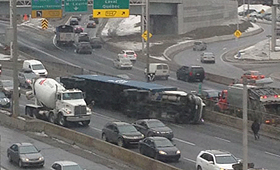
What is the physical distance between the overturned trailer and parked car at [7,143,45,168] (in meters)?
14.3

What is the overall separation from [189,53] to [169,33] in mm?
12466

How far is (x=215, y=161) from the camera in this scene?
32.5m

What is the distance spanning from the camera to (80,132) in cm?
4462

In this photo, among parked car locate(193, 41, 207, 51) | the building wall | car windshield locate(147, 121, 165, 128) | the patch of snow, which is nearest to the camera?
car windshield locate(147, 121, 165, 128)

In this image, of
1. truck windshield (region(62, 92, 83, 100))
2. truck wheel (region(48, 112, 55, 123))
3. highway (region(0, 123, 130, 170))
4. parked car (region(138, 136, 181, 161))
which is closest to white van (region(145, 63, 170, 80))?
truck wheel (region(48, 112, 55, 123))

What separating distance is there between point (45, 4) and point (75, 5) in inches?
128

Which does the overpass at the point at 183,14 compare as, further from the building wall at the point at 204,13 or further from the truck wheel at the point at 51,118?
the truck wheel at the point at 51,118

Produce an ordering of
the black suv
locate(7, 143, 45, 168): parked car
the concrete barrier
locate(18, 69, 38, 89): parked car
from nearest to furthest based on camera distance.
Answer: locate(7, 143, 45, 168): parked car, the concrete barrier, locate(18, 69, 38, 89): parked car, the black suv

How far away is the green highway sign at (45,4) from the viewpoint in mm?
67375

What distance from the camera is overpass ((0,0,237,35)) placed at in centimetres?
10438

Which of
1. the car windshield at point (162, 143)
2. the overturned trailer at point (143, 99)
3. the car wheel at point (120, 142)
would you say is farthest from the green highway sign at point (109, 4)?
the car windshield at point (162, 143)

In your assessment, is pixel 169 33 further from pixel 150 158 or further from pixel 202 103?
pixel 150 158

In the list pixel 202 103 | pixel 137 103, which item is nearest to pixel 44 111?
pixel 137 103

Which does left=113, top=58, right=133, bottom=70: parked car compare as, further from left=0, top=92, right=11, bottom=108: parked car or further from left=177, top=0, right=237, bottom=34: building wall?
left=177, top=0, right=237, bottom=34: building wall
